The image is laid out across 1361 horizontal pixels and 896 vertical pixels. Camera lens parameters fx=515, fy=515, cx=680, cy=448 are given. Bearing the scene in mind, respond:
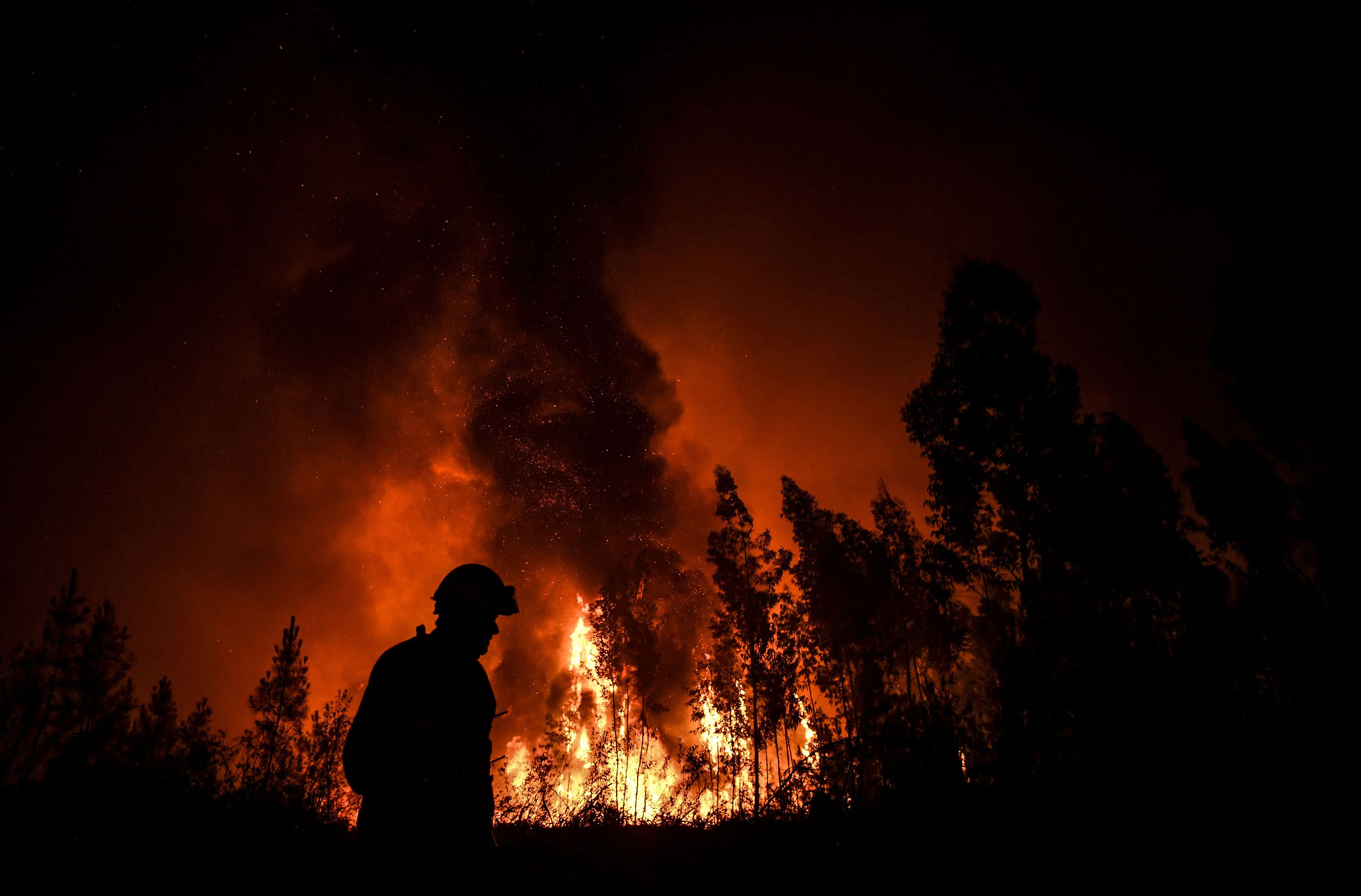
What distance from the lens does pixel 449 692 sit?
3.75 metres

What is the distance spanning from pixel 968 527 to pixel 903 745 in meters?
13.8

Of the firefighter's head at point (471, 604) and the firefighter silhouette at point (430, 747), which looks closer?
the firefighter silhouette at point (430, 747)

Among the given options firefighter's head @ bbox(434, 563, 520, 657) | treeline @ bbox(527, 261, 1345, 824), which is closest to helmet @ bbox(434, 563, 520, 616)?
firefighter's head @ bbox(434, 563, 520, 657)

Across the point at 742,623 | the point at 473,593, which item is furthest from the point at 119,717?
the point at 473,593

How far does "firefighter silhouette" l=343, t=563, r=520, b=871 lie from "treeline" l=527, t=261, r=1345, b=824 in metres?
2.48

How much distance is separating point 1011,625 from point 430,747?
17.2 m

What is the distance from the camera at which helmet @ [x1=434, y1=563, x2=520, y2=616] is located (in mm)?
4055

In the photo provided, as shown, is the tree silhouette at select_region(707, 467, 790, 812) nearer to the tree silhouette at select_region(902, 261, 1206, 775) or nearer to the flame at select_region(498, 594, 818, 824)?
the flame at select_region(498, 594, 818, 824)

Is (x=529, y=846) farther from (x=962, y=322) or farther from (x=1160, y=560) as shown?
(x=1160, y=560)

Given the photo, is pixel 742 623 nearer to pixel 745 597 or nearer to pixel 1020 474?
pixel 745 597

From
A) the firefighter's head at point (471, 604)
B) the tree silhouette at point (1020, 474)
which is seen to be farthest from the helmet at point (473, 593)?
the tree silhouette at point (1020, 474)

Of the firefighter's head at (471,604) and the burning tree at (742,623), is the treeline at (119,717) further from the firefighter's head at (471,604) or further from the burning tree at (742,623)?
the burning tree at (742,623)

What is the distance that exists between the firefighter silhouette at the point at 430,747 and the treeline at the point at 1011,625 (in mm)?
2485

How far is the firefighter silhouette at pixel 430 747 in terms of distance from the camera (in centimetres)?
335
